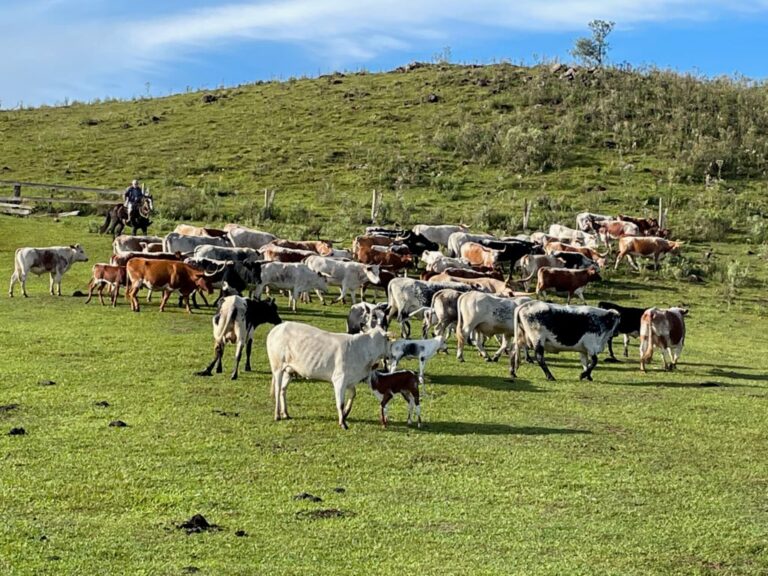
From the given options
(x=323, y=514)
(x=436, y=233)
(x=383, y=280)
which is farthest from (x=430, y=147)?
(x=323, y=514)

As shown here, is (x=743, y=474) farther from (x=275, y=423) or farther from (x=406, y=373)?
(x=275, y=423)

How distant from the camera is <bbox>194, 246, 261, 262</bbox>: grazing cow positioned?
90.8 feet

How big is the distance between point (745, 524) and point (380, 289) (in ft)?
62.5

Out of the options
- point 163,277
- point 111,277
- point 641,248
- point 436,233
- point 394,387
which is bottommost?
point 394,387

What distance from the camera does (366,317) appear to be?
1956 cm

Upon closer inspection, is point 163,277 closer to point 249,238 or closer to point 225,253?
point 225,253

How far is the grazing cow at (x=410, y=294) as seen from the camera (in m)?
22.9

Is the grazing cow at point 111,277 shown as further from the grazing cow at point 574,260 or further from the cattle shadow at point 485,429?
the grazing cow at point 574,260

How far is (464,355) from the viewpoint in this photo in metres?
20.9

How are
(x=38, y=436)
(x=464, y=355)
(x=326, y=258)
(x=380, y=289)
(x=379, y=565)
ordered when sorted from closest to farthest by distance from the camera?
(x=379, y=565)
(x=38, y=436)
(x=464, y=355)
(x=326, y=258)
(x=380, y=289)

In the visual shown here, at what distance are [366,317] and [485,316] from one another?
2465 millimetres

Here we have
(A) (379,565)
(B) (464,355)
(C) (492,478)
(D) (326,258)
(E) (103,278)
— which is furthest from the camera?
(D) (326,258)

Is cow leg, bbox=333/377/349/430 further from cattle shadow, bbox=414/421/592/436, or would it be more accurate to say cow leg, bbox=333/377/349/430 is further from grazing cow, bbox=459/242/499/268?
grazing cow, bbox=459/242/499/268

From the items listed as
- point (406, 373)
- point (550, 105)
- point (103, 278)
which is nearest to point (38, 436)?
point (406, 373)
